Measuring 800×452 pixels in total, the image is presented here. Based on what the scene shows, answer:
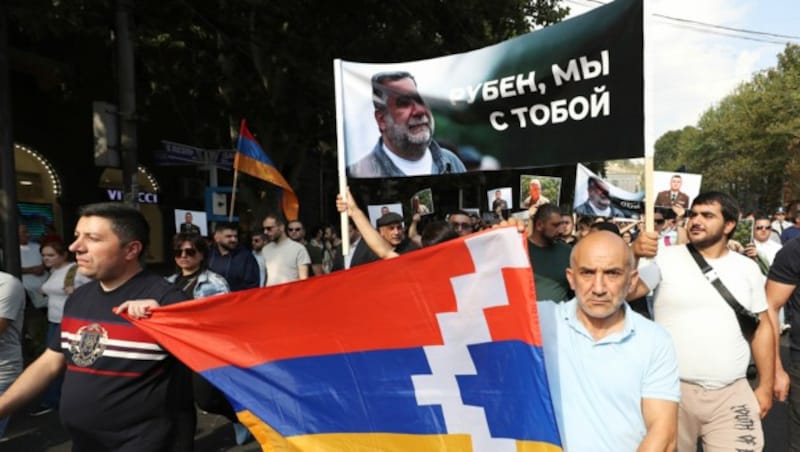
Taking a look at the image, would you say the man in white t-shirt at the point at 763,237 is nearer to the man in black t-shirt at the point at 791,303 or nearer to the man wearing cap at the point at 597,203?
the man wearing cap at the point at 597,203

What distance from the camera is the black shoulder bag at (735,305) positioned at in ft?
10.2

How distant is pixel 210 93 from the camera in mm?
15148

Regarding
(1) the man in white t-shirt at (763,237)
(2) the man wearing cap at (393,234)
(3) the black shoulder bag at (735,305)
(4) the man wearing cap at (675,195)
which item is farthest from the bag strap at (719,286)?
(1) the man in white t-shirt at (763,237)

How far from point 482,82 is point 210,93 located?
41.2ft

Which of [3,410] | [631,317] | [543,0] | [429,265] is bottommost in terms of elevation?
[3,410]

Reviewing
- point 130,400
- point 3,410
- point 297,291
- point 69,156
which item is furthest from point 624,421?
point 69,156

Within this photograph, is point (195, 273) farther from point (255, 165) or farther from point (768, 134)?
point (768, 134)

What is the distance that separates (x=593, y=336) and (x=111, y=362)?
5.95ft

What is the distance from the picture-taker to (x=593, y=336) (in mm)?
2105

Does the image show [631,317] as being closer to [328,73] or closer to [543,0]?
[328,73]

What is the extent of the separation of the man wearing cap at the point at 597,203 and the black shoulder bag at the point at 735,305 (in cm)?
637

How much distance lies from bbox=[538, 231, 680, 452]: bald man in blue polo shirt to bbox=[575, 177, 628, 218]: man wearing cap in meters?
7.65

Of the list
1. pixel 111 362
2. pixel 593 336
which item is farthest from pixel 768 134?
pixel 111 362

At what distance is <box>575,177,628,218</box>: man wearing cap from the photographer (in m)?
9.63
